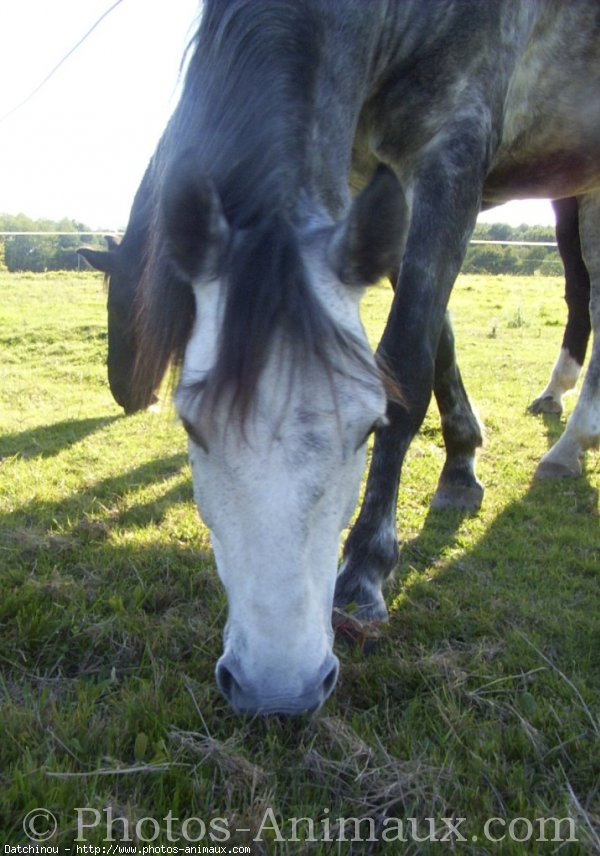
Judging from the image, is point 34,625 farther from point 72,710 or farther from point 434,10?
point 434,10

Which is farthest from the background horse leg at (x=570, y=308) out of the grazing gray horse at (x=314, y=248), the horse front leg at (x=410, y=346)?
the horse front leg at (x=410, y=346)

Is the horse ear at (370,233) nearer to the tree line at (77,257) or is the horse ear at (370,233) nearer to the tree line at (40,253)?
the tree line at (77,257)

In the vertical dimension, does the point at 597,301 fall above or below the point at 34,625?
above

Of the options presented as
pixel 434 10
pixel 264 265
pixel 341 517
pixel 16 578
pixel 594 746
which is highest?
pixel 434 10

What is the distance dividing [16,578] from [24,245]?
25.1 metres

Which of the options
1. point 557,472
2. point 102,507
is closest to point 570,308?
point 557,472

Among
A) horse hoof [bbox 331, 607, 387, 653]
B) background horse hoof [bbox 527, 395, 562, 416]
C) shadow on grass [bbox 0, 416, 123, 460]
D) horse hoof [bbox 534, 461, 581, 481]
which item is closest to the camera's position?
horse hoof [bbox 331, 607, 387, 653]

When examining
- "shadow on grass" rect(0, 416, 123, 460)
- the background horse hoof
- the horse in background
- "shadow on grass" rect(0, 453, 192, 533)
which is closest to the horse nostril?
A: "shadow on grass" rect(0, 453, 192, 533)

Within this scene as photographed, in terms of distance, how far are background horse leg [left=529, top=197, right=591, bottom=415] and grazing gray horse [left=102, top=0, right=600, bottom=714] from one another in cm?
185

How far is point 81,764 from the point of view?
69.9 inches

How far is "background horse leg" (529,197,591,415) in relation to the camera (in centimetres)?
546

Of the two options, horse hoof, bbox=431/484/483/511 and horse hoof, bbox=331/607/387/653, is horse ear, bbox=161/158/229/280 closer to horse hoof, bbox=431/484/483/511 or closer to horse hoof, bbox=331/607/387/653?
horse hoof, bbox=331/607/387/653

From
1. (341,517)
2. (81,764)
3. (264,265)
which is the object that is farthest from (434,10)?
(81,764)

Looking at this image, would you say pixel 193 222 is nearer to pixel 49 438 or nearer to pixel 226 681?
pixel 226 681
